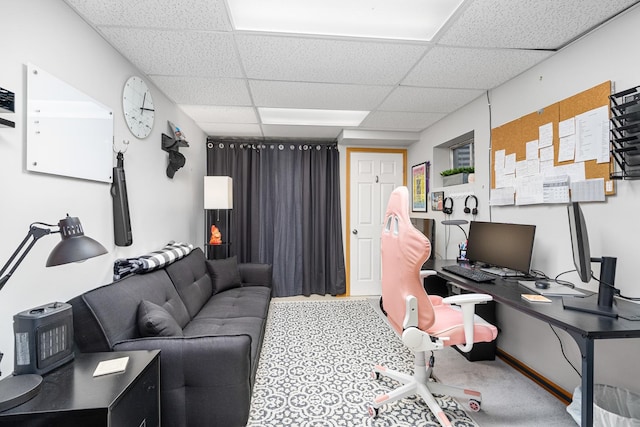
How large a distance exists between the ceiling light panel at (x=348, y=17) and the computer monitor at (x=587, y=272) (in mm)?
1349

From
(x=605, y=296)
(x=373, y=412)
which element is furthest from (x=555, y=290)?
(x=373, y=412)

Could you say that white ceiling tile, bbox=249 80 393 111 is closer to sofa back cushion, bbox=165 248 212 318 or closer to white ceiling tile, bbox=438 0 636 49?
white ceiling tile, bbox=438 0 636 49

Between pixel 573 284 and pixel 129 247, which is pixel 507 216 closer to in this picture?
pixel 573 284

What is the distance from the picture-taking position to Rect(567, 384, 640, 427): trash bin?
138 centimetres

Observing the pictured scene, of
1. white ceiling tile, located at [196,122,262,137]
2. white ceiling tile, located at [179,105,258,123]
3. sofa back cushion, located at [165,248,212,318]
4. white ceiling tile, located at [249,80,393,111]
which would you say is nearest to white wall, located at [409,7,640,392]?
white ceiling tile, located at [249,80,393,111]

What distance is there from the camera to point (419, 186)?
4039mm

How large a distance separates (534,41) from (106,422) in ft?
9.72

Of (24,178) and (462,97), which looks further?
(462,97)

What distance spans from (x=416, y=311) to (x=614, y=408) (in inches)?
45.4

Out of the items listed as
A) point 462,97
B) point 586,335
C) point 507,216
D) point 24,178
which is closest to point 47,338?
point 24,178

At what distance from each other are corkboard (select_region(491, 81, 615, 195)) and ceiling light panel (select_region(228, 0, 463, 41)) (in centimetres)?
101

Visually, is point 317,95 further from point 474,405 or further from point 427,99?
point 474,405

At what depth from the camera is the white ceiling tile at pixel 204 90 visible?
8.07ft

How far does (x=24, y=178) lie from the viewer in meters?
1.31
